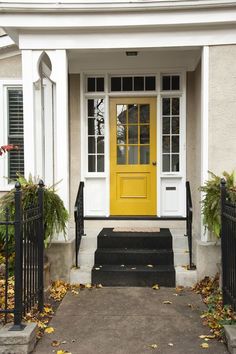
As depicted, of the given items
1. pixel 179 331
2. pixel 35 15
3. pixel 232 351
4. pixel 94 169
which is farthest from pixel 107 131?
pixel 232 351

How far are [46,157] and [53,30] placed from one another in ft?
7.44

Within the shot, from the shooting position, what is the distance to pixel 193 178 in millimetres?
7074

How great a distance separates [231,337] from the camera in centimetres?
381

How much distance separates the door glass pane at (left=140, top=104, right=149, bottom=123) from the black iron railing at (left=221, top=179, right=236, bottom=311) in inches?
117

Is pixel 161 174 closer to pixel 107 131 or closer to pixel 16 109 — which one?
pixel 107 131

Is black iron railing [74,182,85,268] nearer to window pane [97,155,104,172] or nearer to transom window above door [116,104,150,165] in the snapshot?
window pane [97,155,104,172]

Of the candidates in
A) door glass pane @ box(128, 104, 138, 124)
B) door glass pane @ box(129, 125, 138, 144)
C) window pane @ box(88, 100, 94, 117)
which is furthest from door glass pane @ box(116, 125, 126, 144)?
window pane @ box(88, 100, 94, 117)

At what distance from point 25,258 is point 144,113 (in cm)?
412

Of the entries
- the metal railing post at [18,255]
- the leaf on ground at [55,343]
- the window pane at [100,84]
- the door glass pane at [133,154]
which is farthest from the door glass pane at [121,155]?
the leaf on ground at [55,343]

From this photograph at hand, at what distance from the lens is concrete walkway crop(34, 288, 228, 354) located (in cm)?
404

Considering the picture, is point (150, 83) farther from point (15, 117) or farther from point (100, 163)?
point (15, 117)

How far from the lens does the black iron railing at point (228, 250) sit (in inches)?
171

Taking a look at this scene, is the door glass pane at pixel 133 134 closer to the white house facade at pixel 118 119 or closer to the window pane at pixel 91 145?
the white house facade at pixel 118 119

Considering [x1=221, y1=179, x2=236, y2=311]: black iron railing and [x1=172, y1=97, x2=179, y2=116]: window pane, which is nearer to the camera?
[x1=221, y1=179, x2=236, y2=311]: black iron railing
